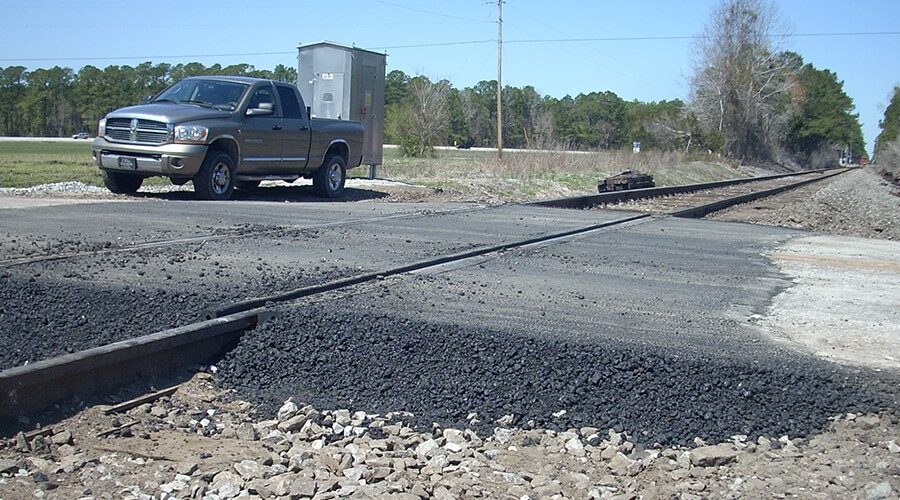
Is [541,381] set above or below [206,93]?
below

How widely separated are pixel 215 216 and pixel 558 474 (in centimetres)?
908

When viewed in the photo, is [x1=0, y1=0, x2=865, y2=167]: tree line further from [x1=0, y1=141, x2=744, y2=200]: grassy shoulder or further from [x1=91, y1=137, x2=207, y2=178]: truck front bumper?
[x1=91, y1=137, x2=207, y2=178]: truck front bumper

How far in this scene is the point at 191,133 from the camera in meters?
14.8

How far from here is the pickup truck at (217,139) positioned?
14.9 m

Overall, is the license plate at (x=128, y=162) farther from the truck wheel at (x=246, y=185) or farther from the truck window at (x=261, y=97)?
the truck wheel at (x=246, y=185)

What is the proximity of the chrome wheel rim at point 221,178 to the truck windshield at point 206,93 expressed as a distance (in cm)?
101

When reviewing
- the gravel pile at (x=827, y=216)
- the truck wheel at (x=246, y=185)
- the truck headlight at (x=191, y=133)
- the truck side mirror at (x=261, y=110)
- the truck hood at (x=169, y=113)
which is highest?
the truck side mirror at (x=261, y=110)

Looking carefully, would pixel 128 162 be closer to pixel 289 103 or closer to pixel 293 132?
pixel 293 132

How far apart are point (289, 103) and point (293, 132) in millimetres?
595

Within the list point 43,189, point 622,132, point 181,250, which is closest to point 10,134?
point 622,132

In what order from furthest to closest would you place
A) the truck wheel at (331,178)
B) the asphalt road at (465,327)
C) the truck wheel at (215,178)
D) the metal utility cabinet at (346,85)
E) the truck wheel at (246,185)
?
the metal utility cabinet at (346,85) < the truck wheel at (246,185) < the truck wheel at (331,178) < the truck wheel at (215,178) < the asphalt road at (465,327)

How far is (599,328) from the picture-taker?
641 cm

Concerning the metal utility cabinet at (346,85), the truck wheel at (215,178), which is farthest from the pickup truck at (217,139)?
the metal utility cabinet at (346,85)

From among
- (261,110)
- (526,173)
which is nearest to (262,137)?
(261,110)
